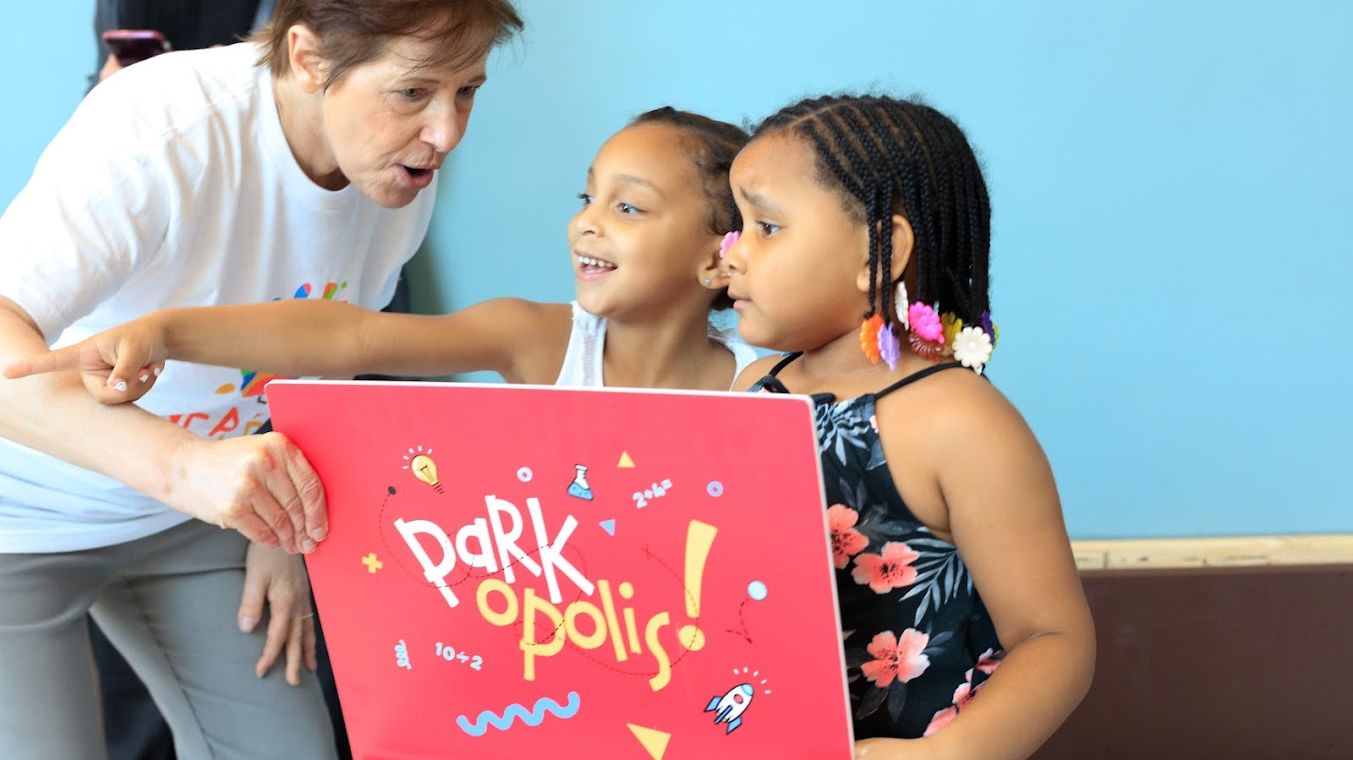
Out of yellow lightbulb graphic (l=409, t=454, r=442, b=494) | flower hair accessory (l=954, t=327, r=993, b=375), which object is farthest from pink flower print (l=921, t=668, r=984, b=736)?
yellow lightbulb graphic (l=409, t=454, r=442, b=494)

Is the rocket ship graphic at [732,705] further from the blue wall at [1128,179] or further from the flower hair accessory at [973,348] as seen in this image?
the blue wall at [1128,179]

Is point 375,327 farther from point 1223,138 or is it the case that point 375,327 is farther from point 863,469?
point 1223,138

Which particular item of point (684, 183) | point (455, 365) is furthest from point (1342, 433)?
point (455, 365)

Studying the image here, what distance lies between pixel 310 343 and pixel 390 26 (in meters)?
0.29

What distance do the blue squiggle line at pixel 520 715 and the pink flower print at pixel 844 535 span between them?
0.23 m

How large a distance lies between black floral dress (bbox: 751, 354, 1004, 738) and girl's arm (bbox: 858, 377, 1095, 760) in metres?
0.05

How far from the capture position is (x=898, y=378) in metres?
1.04

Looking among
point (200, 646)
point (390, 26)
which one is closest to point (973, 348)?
point (390, 26)

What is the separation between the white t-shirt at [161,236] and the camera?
1.12 metres

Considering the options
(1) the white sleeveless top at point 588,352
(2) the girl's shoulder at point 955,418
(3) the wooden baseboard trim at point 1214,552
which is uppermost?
(2) the girl's shoulder at point 955,418

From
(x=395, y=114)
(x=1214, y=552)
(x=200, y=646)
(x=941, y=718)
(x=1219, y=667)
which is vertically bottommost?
(x=1219, y=667)

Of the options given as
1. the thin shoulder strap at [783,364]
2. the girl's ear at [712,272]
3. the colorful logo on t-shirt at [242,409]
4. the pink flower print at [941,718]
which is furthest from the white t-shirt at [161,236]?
the pink flower print at [941,718]

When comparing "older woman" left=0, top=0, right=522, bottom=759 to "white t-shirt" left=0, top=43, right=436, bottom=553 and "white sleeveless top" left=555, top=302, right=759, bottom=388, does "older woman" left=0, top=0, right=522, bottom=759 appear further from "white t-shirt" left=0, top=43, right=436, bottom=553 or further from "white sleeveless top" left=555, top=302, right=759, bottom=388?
"white sleeveless top" left=555, top=302, right=759, bottom=388

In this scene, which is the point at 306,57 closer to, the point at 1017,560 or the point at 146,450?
the point at 146,450
